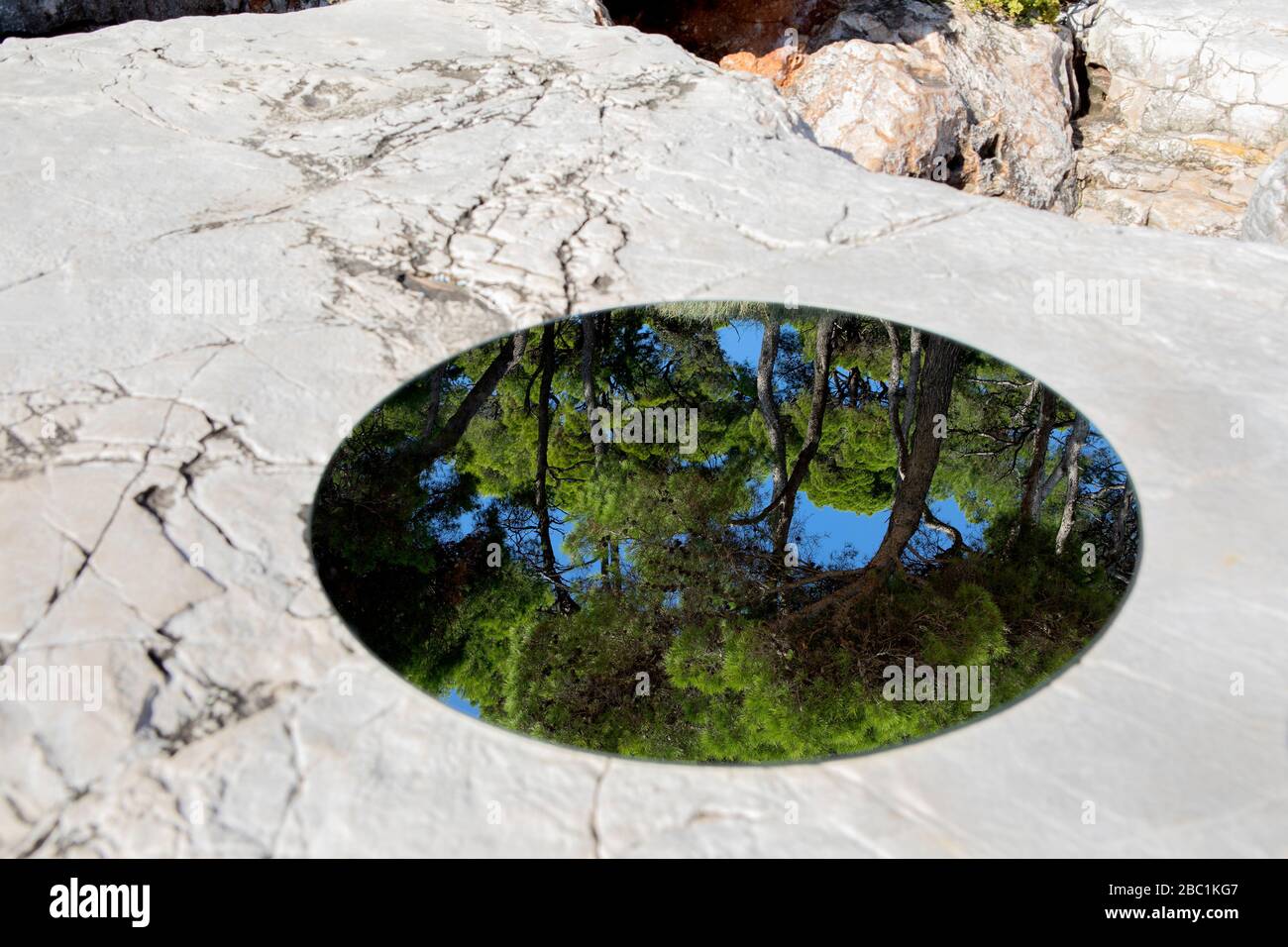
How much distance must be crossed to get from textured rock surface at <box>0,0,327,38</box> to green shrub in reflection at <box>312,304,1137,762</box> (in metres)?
4.42

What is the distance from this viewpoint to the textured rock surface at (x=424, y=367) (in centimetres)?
181

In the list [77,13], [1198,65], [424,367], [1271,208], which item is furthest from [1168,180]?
[77,13]

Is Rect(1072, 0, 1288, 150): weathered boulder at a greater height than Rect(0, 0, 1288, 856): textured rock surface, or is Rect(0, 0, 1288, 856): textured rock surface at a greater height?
Rect(1072, 0, 1288, 150): weathered boulder

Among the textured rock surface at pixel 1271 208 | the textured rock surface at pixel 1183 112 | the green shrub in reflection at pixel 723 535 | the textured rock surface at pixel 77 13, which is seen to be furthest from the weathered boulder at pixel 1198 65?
the textured rock surface at pixel 77 13

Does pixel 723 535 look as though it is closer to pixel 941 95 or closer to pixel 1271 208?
pixel 1271 208

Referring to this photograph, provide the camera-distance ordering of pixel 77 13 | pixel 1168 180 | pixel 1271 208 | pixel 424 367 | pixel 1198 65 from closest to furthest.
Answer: pixel 424 367, pixel 1271 208, pixel 77 13, pixel 1168 180, pixel 1198 65

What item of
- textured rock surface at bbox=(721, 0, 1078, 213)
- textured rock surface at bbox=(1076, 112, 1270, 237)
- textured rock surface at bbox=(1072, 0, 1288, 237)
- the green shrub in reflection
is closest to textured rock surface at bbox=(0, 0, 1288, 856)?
the green shrub in reflection

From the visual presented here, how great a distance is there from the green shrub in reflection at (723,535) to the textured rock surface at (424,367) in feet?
0.29

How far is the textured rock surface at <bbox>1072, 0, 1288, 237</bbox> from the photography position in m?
7.18

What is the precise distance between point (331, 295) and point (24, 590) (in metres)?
1.25

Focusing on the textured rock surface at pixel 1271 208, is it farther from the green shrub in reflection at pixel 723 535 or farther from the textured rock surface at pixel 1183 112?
the textured rock surface at pixel 1183 112

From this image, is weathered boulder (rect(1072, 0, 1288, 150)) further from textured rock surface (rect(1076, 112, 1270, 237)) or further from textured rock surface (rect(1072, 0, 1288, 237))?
A: textured rock surface (rect(1076, 112, 1270, 237))

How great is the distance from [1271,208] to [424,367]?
3.33m

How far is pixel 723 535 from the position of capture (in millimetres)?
2381
